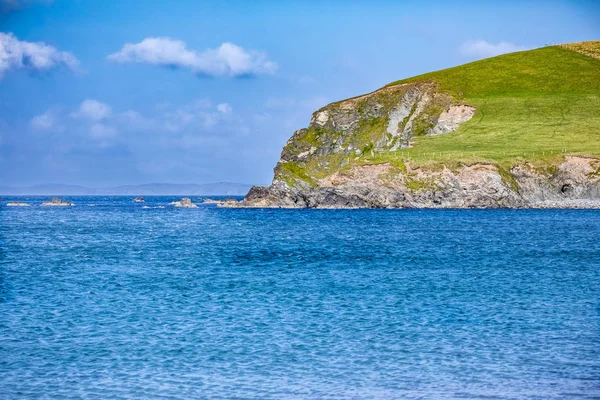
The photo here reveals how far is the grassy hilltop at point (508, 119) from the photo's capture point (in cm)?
13188

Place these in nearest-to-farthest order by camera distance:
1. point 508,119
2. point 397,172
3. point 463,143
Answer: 1. point 397,172
2. point 463,143
3. point 508,119

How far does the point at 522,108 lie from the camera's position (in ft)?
524

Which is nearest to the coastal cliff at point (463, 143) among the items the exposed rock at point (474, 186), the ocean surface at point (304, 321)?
the exposed rock at point (474, 186)

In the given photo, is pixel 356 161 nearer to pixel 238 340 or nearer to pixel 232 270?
pixel 232 270

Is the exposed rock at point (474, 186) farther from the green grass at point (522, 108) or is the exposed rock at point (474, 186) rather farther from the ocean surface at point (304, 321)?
the ocean surface at point (304, 321)

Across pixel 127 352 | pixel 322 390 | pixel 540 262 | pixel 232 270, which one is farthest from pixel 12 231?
pixel 322 390

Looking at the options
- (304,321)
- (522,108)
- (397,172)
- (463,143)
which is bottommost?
(304,321)

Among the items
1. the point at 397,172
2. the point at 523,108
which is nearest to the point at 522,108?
the point at 523,108

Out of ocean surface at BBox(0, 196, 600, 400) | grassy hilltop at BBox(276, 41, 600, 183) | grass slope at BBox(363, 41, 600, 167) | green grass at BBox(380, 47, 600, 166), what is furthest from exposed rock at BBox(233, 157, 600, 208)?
ocean surface at BBox(0, 196, 600, 400)

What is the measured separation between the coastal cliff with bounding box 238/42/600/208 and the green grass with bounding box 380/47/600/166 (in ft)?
0.74

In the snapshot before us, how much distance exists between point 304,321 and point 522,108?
138468mm

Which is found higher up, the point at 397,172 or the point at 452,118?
the point at 452,118

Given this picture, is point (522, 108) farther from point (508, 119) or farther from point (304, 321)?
point (304, 321)

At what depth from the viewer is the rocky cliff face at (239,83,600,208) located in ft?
404
